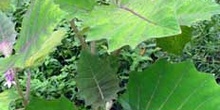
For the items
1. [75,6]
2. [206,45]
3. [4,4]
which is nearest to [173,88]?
[75,6]

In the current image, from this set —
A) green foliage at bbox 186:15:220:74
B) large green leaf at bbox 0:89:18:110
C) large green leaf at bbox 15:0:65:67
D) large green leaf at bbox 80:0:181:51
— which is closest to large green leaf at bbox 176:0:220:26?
large green leaf at bbox 80:0:181:51

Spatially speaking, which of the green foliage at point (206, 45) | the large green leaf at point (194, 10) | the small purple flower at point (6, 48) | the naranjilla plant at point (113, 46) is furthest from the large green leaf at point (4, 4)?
the green foliage at point (206, 45)

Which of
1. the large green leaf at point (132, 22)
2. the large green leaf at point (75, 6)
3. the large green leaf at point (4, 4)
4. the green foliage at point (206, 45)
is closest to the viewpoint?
the large green leaf at point (132, 22)

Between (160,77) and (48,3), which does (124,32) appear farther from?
(160,77)

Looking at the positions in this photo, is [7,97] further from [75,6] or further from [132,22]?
[132,22]

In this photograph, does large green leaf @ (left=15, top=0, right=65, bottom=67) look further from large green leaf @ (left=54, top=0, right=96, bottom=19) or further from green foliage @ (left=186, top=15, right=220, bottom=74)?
green foliage @ (left=186, top=15, right=220, bottom=74)

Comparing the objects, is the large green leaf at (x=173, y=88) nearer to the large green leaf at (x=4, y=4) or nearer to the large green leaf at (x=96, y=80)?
the large green leaf at (x=96, y=80)

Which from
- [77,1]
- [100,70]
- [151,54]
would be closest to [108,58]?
[100,70]

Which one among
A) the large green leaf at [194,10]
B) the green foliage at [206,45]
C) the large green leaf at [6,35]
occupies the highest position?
the large green leaf at [6,35]
